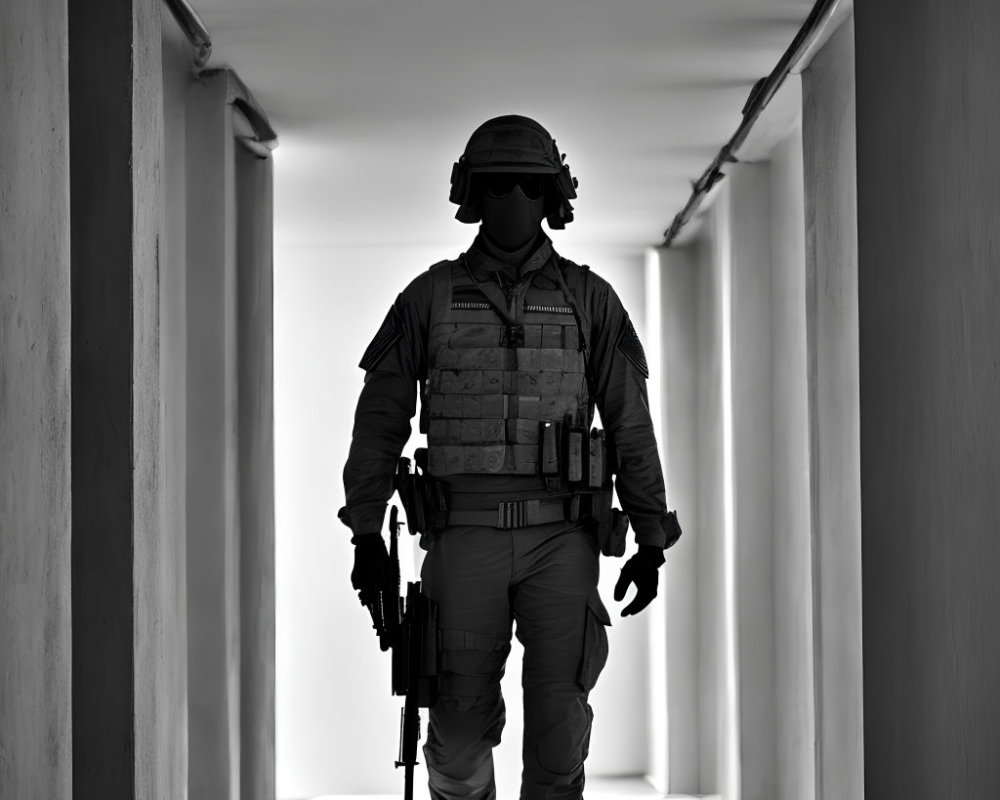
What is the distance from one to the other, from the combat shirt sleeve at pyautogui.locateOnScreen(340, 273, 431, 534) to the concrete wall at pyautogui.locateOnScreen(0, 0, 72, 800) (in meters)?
0.84

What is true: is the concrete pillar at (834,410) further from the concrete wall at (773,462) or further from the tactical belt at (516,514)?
the tactical belt at (516,514)

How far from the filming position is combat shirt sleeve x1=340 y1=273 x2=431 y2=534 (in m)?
2.60

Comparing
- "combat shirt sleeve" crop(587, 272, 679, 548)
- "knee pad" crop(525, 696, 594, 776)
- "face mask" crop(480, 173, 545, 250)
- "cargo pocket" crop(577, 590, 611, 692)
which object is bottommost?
"knee pad" crop(525, 696, 594, 776)

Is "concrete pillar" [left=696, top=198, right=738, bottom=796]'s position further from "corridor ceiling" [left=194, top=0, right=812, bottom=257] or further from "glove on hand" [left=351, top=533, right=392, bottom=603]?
"glove on hand" [left=351, top=533, right=392, bottom=603]

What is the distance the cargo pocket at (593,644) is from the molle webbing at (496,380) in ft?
0.97

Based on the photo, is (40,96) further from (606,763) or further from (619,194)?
(606,763)

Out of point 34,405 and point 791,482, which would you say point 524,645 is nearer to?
point 34,405

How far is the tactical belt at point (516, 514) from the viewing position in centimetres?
252

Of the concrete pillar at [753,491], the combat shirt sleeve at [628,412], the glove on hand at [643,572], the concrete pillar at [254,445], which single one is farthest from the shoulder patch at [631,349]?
the concrete pillar at [753,491]

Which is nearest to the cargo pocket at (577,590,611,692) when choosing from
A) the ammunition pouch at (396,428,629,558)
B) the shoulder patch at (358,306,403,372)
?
the ammunition pouch at (396,428,629,558)

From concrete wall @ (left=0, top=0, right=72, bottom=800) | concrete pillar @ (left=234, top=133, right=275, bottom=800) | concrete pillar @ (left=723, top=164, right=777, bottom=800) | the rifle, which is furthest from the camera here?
concrete pillar @ (left=723, top=164, right=777, bottom=800)

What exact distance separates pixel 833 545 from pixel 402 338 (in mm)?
1133

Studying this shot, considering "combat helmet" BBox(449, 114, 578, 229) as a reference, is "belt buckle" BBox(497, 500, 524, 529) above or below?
below

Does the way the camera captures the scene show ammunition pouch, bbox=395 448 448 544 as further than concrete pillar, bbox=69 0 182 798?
Yes
